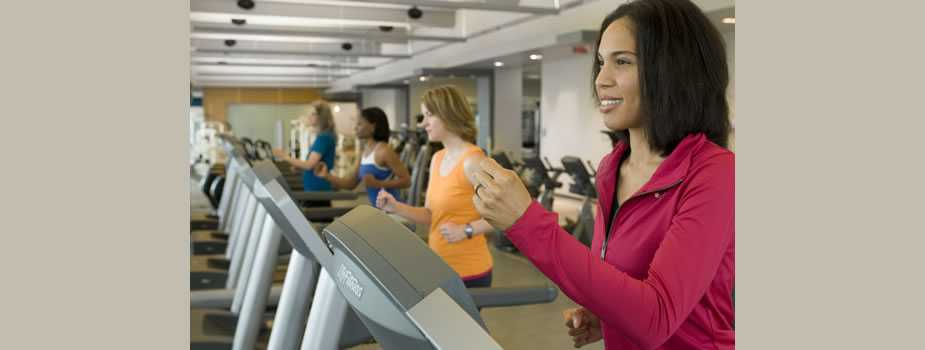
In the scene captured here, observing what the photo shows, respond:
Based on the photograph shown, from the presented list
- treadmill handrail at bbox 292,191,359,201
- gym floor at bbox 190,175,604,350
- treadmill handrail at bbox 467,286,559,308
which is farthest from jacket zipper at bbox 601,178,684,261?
treadmill handrail at bbox 292,191,359,201

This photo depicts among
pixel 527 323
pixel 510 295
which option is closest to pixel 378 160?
pixel 527 323

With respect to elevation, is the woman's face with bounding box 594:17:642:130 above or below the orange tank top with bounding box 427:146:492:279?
above

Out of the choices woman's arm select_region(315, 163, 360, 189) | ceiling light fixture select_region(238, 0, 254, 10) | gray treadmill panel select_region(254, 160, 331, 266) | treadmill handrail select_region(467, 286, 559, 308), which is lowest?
treadmill handrail select_region(467, 286, 559, 308)

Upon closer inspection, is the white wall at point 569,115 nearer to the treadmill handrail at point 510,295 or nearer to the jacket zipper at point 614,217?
the treadmill handrail at point 510,295

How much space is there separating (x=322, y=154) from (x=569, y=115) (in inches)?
213

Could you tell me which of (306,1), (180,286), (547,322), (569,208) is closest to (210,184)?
(306,1)

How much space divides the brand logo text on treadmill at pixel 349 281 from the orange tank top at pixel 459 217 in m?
1.73

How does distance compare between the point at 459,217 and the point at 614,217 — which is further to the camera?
the point at 459,217

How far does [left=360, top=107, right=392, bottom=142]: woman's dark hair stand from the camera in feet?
14.5

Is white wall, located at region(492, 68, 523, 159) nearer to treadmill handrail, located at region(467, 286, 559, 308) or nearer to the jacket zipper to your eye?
treadmill handrail, located at region(467, 286, 559, 308)

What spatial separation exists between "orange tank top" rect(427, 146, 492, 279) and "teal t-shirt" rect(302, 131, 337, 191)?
95.5 inches

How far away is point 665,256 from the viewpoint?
100 cm

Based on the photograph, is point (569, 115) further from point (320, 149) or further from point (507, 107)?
point (320, 149)

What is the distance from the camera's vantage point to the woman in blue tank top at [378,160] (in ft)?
13.8
